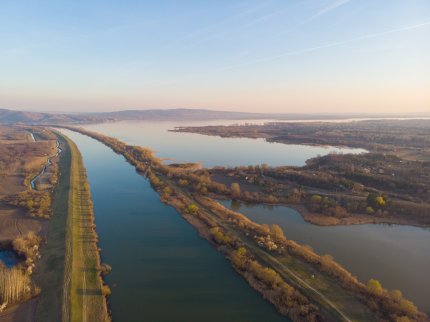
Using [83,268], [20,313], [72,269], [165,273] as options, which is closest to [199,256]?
[165,273]

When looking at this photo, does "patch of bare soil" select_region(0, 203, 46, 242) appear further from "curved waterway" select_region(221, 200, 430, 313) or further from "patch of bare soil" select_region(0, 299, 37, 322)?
"curved waterway" select_region(221, 200, 430, 313)

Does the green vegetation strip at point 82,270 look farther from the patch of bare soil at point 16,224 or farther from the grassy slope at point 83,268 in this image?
the patch of bare soil at point 16,224

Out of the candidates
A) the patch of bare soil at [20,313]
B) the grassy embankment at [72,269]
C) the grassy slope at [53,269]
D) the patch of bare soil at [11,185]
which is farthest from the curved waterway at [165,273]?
the patch of bare soil at [11,185]

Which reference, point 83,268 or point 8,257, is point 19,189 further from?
point 83,268

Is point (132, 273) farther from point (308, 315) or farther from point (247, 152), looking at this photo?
point (247, 152)

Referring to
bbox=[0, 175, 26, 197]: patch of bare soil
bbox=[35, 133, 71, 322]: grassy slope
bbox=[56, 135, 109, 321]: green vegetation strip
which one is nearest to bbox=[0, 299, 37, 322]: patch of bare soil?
bbox=[35, 133, 71, 322]: grassy slope
